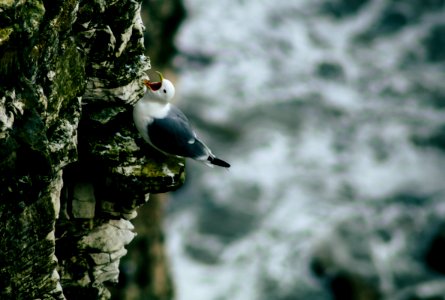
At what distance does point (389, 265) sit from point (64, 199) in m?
18.4

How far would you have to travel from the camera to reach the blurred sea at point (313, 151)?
86.1 ft

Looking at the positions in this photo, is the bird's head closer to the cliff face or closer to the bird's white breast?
the bird's white breast

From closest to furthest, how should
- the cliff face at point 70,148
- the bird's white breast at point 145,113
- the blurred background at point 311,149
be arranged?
1. the cliff face at point 70,148
2. the bird's white breast at point 145,113
3. the blurred background at point 311,149

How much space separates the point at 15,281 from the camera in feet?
26.8

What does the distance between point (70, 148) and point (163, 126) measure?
122 cm

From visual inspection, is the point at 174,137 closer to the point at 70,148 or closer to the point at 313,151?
the point at 70,148

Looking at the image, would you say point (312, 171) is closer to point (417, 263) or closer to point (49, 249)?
point (417, 263)

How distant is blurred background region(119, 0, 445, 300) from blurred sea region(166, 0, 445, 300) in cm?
5

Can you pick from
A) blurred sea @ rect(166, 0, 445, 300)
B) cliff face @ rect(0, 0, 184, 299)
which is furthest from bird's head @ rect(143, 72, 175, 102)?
blurred sea @ rect(166, 0, 445, 300)

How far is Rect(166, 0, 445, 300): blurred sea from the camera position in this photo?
26250mm

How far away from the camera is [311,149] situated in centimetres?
3133

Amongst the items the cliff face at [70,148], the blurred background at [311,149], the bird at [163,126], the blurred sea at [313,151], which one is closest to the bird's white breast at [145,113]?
the bird at [163,126]

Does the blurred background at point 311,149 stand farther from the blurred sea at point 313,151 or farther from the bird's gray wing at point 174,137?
the bird's gray wing at point 174,137

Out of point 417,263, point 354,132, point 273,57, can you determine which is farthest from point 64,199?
point 273,57
